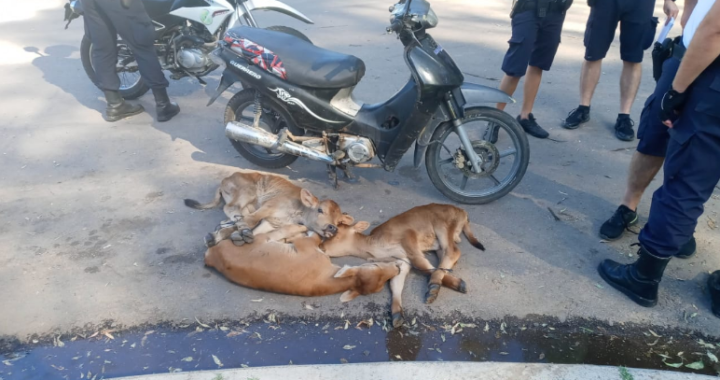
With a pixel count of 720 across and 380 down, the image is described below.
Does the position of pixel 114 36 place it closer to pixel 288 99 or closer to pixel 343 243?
pixel 288 99

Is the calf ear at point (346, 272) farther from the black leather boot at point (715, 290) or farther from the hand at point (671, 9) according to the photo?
the hand at point (671, 9)

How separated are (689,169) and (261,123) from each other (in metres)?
3.03

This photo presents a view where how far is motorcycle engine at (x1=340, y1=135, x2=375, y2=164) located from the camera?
3828 millimetres

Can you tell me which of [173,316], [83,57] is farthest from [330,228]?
[83,57]

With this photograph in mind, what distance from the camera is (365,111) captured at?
3.92m

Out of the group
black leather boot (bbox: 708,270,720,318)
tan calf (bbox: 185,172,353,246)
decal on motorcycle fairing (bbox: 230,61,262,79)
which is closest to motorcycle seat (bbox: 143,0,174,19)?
decal on motorcycle fairing (bbox: 230,61,262,79)

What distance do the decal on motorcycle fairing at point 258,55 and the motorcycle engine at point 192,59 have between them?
57.6 inches

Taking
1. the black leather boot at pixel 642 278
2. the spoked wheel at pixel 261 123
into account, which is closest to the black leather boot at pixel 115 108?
the spoked wheel at pixel 261 123

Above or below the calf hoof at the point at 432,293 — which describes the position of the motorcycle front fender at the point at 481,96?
above

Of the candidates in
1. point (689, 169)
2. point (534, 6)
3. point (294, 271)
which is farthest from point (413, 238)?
point (534, 6)

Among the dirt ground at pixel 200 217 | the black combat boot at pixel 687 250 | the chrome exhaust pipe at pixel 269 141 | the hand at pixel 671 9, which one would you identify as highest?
the hand at pixel 671 9

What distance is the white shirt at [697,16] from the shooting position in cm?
249

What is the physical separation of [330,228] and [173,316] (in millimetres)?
1061

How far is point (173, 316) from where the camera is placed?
291cm
